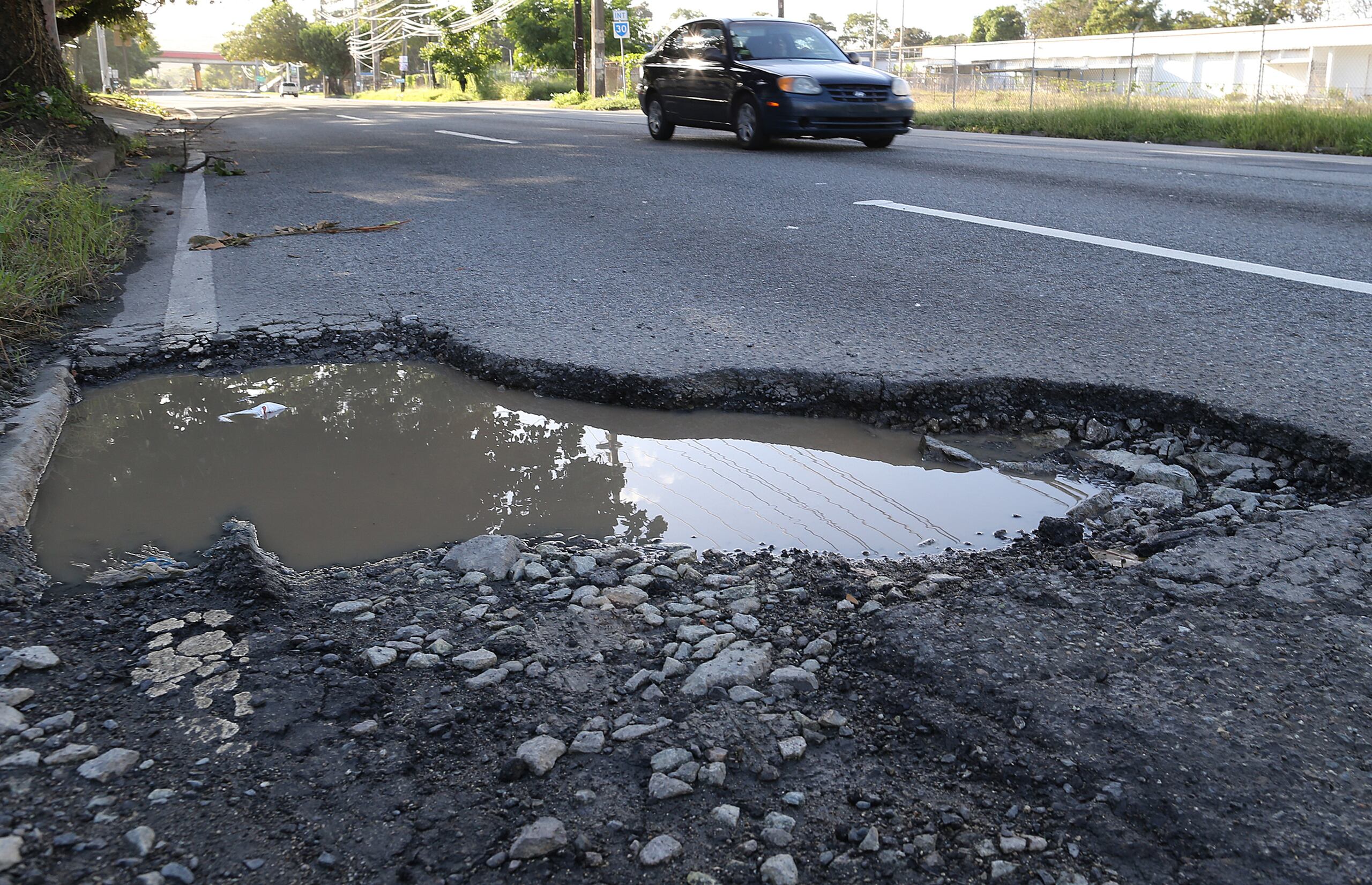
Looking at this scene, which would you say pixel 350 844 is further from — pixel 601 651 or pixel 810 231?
pixel 810 231

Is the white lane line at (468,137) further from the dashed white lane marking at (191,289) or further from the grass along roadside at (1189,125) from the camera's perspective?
the grass along roadside at (1189,125)

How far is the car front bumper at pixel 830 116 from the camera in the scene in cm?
1046

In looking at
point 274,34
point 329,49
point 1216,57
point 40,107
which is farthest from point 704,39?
point 274,34

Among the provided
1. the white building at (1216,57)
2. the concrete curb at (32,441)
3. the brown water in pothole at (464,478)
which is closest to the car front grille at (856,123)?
the brown water in pothole at (464,478)

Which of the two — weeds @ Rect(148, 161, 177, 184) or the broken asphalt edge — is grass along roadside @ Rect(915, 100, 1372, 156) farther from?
weeds @ Rect(148, 161, 177, 184)

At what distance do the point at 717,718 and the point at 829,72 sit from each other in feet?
32.8

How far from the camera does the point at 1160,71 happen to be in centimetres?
4609

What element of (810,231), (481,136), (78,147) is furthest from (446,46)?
(810,231)

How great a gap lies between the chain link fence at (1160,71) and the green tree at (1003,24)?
38.6 m

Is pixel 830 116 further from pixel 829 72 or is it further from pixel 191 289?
pixel 191 289

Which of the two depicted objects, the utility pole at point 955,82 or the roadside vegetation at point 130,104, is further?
the utility pole at point 955,82

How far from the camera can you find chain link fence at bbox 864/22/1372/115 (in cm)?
1898

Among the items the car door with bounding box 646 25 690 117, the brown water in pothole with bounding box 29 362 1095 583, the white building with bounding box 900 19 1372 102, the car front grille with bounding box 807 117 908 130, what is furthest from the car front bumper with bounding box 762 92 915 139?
the white building with bounding box 900 19 1372 102

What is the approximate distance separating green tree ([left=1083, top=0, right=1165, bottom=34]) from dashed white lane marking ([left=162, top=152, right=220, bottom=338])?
74219 millimetres
